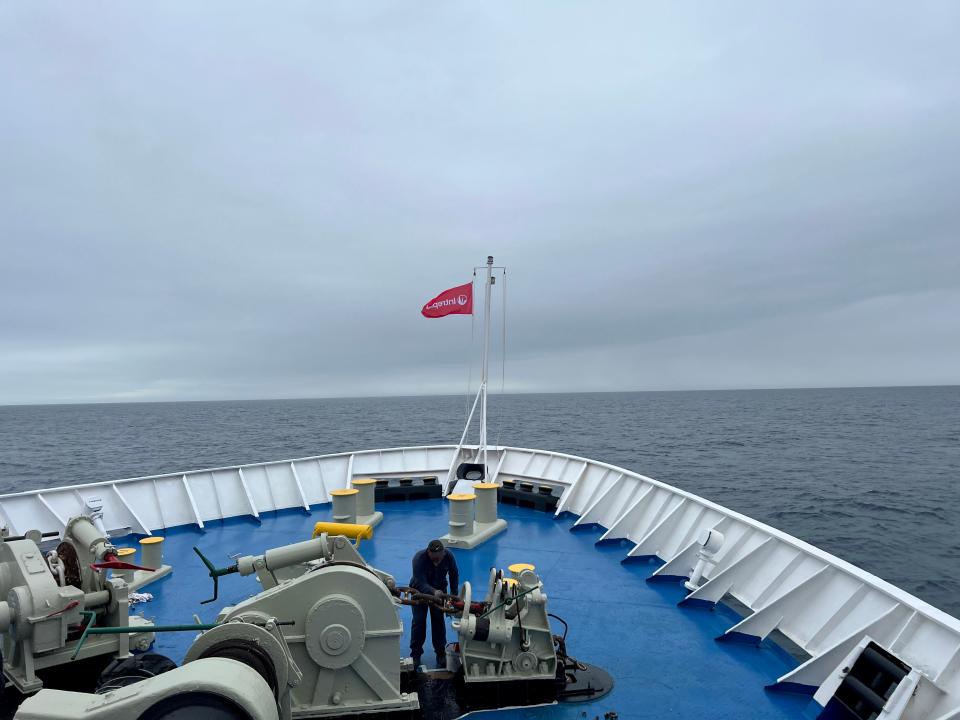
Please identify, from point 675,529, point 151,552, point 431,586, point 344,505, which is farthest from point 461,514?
point 151,552

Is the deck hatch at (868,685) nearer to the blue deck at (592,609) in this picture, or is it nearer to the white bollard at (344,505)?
the blue deck at (592,609)

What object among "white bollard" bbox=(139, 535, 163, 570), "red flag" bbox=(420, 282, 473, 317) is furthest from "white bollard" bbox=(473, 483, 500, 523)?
"white bollard" bbox=(139, 535, 163, 570)

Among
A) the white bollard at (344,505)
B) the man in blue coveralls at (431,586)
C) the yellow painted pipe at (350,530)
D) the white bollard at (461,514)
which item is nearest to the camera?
the man in blue coveralls at (431,586)

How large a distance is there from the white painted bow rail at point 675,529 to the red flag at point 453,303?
12.6 ft

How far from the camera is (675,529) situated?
382 inches

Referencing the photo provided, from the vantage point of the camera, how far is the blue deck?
18.1 feet

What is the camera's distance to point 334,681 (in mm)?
4789

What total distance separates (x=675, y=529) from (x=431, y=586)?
207 inches

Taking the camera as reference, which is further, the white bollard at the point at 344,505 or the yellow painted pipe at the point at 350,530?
the white bollard at the point at 344,505

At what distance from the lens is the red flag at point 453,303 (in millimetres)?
13328

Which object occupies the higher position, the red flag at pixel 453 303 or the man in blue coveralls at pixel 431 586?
the red flag at pixel 453 303

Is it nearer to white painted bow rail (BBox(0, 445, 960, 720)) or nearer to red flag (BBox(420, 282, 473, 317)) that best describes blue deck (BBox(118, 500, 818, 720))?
white painted bow rail (BBox(0, 445, 960, 720))

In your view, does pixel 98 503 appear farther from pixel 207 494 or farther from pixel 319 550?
pixel 319 550

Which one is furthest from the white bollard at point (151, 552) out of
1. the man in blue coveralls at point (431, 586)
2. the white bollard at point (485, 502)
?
the white bollard at point (485, 502)
